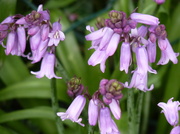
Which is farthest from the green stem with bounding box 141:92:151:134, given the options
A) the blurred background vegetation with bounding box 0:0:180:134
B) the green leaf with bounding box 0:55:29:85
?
the green leaf with bounding box 0:55:29:85

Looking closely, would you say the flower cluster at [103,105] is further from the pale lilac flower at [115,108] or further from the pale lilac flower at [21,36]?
the pale lilac flower at [21,36]

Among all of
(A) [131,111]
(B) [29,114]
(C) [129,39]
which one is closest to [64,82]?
(B) [29,114]

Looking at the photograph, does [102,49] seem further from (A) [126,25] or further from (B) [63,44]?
(B) [63,44]

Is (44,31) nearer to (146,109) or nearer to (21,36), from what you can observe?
(21,36)

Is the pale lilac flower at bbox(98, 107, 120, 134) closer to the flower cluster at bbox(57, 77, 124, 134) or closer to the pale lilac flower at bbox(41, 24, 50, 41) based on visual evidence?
the flower cluster at bbox(57, 77, 124, 134)

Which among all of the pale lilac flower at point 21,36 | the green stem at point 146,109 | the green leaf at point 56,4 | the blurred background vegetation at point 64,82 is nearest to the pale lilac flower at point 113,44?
the pale lilac flower at point 21,36

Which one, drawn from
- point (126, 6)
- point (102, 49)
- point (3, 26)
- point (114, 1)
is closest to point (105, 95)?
point (102, 49)
